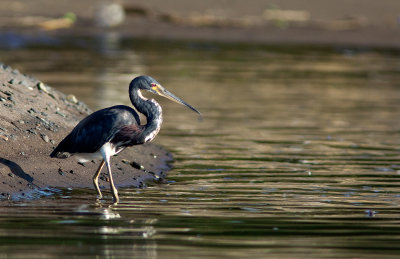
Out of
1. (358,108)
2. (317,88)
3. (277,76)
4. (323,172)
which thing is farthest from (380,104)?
(323,172)

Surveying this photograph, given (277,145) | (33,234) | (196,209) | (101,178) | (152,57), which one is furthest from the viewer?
(152,57)

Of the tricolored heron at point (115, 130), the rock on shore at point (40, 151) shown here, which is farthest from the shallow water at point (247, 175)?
the tricolored heron at point (115, 130)

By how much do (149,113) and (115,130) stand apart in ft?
1.58

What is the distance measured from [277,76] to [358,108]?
5823 mm

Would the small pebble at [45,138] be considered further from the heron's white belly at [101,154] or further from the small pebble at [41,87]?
the small pebble at [41,87]

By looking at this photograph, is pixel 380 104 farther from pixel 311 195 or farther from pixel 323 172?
pixel 311 195

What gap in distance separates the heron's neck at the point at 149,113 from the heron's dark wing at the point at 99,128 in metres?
0.13

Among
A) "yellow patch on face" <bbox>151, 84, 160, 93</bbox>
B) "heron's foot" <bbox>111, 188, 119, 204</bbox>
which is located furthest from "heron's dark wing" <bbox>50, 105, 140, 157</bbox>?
"heron's foot" <bbox>111, 188, 119, 204</bbox>

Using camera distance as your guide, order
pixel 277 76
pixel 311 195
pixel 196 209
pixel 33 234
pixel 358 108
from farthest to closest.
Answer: pixel 277 76, pixel 358 108, pixel 311 195, pixel 196 209, pixel 33 234

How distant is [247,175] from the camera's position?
1241 centimetres

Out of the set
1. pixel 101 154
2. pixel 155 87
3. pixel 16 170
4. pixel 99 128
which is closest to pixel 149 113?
pixel 155 87

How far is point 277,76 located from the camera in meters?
25.1

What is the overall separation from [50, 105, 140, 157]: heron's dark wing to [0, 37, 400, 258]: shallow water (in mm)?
605

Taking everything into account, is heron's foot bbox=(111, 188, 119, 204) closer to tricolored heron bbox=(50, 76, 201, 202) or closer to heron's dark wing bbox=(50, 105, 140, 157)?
tricolored heron bbox=(50, 76, 201, 202)
